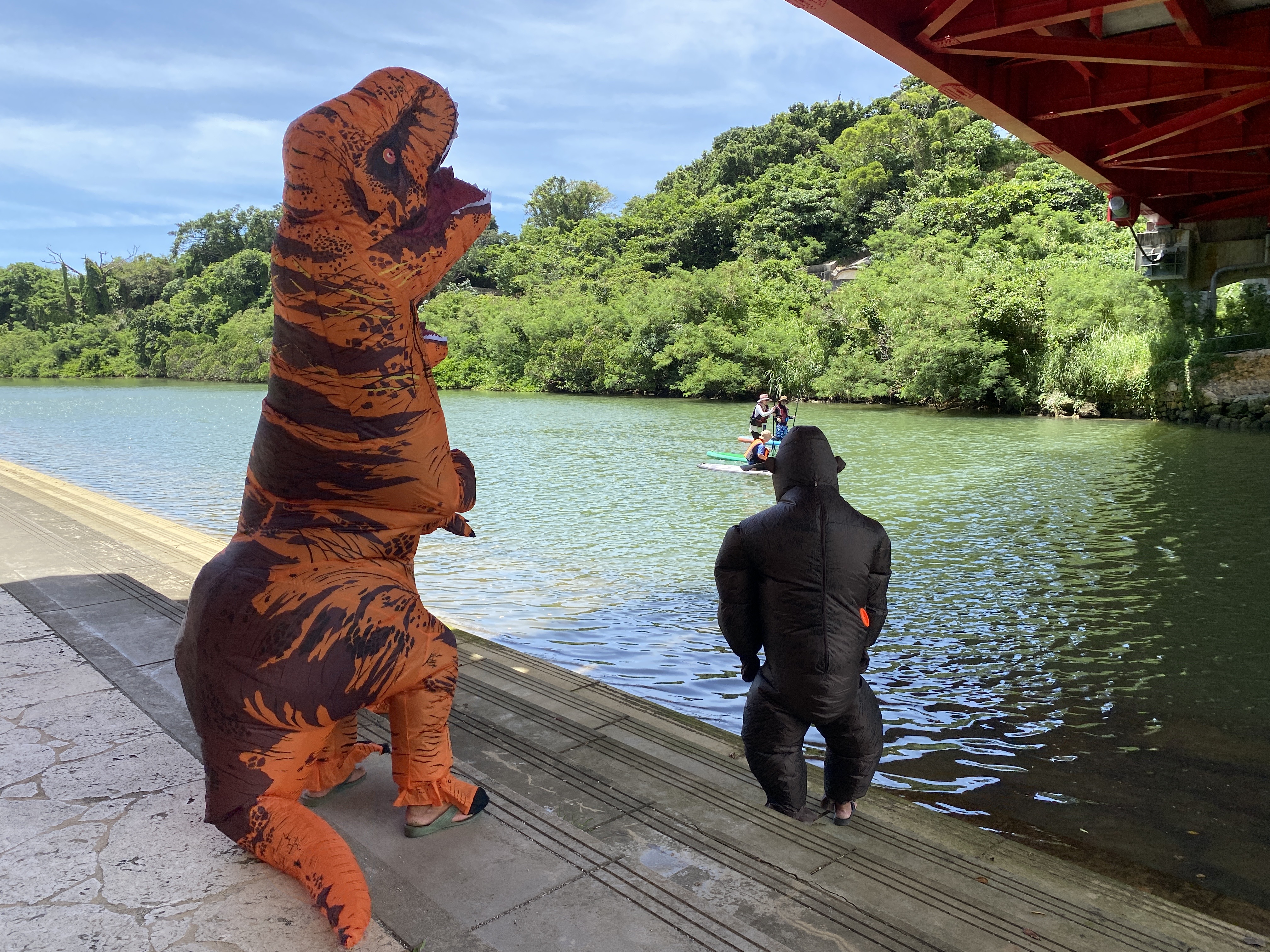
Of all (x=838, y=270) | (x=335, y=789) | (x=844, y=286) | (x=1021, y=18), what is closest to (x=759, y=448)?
(x=1021, y=18)

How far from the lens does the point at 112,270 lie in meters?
88.4

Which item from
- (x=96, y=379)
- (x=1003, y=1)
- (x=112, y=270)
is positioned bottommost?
(x=96, y=379)

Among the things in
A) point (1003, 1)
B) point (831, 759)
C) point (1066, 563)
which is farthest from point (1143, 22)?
point (831, 759)

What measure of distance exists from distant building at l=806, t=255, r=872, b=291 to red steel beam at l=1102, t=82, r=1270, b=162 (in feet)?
108

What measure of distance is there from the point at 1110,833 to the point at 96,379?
8431cm

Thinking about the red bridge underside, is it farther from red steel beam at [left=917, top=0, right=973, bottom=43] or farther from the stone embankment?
the stone embankment

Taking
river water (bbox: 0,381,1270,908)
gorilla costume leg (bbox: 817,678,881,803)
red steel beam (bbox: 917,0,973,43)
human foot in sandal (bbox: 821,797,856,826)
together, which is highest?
red steel beam (bbox: 917,0,973,43)

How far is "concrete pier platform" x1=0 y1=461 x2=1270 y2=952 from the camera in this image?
7.78ft

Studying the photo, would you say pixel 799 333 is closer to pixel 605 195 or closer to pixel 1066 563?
pixel 1066 563

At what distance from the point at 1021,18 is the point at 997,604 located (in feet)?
15.9

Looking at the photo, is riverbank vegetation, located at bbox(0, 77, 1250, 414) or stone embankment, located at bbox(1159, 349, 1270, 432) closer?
stone embankment, located at bbox(1159, 349, 1270, 432)

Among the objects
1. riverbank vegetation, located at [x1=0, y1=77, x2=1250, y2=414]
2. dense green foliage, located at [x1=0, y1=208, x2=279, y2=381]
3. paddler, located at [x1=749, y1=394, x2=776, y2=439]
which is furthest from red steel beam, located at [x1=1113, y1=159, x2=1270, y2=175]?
dense green foliage, located at [x1=0, y1=208, x2=279, y2=381]

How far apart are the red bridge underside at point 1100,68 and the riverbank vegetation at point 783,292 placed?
9.12 m

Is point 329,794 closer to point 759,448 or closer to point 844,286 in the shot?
point 759,448
